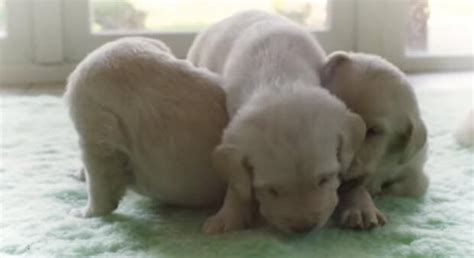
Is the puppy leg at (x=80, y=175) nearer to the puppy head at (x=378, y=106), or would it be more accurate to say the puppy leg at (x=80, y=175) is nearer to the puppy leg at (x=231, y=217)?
the puppy leg at (x=231, y=217)

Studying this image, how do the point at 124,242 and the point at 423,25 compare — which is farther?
the point at 423,25

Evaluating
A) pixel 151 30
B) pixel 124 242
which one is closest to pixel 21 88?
pixel 151 30

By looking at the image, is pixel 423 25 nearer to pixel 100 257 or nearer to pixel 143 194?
pixel 143 194

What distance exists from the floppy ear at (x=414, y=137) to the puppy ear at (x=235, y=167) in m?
0.40

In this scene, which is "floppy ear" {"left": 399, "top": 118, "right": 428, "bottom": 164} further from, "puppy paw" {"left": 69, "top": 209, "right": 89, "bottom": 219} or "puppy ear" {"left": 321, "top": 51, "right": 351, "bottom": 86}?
"puppy paw" {"left": 69, "top": 209, "right": 89, "bottom": 219}

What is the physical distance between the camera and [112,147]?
1857 millimetres

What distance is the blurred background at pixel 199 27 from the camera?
12.0 feet

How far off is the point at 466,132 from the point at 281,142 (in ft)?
3.79

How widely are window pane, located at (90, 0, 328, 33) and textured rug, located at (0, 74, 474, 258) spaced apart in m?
1.31

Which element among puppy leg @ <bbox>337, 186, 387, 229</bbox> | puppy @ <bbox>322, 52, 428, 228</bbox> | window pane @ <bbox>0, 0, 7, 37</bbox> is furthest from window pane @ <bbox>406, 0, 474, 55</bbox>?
puppy leg @ <bbox>337, 186, 387, 229</bbox>

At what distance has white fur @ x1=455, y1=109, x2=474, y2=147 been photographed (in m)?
2.55

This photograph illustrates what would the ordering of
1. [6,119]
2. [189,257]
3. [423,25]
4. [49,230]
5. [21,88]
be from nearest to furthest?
[189,257]
[49,230]
[6,119]
[21,88]
[423,25]

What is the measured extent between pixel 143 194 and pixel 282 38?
473 millimetres

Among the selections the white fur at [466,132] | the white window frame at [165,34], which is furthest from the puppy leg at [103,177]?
the white window frame at [165,34]
